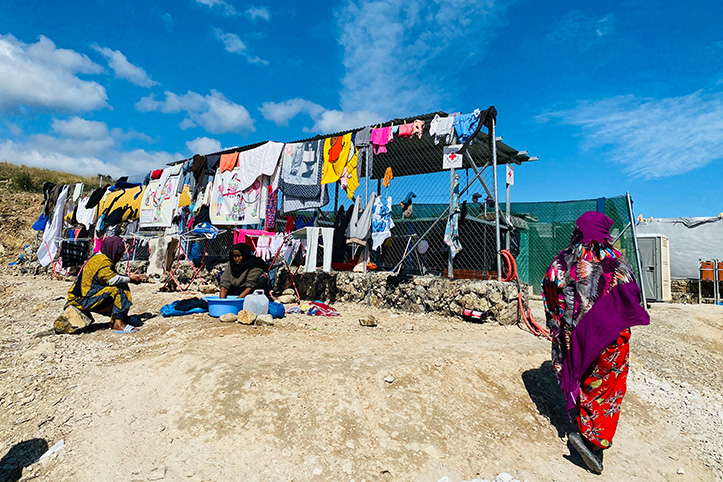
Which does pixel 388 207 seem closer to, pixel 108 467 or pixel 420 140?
pixel 420 140

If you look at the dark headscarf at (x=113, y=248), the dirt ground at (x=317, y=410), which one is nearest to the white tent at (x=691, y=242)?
the dirt ground at (x=317, y=410)

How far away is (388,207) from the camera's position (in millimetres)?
7031

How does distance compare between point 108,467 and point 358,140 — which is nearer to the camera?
point 108,467

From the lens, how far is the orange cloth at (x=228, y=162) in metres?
9.38

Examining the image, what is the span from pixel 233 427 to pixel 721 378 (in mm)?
5770

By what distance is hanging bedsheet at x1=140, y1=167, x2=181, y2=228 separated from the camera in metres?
10.8

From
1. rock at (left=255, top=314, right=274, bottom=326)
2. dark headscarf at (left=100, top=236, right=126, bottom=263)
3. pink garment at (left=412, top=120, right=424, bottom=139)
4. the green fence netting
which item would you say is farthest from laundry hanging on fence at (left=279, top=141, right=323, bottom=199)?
the green fence netting

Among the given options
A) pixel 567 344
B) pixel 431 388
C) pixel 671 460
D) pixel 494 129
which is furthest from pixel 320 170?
pixel 671 460

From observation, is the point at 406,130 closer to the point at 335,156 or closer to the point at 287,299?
the point at 335,156

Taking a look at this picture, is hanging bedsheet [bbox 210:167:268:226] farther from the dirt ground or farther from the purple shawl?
the purple shawl

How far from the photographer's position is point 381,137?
726cm

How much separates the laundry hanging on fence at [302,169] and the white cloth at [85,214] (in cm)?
833

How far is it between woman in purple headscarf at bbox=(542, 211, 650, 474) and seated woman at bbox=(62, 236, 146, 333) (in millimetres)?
5008

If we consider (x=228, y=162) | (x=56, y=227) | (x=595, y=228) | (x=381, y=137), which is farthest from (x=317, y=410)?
(x=56, y=227)
